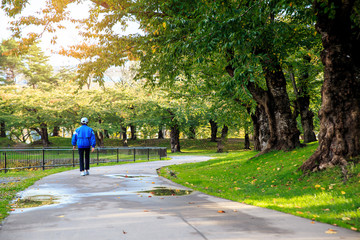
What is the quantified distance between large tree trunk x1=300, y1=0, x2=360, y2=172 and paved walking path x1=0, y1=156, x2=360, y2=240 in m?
3.90

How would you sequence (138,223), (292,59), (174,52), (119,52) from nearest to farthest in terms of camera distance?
(138,223) < (174,52) < (119,52) < (292,59)

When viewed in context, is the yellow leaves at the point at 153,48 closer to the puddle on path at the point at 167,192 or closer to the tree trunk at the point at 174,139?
the puddle on path at the point at 167,192

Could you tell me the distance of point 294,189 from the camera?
8.38 meters

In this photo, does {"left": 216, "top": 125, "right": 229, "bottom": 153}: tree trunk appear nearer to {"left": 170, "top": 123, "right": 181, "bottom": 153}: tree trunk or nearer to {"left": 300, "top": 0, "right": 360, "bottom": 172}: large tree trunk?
{"left": 170, "top": 123, "right": 181, "bottom": 153}: tree trunk

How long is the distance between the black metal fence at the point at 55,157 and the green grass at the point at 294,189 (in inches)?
325

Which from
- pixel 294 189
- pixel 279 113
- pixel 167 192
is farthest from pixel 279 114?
pixel 167 192

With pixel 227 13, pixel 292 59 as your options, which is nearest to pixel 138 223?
pixel 227 13

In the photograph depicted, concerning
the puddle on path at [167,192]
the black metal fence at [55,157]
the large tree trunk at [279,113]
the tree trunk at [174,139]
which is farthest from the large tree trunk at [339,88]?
the tree trunk at [174,139]

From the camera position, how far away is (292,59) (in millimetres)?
17969

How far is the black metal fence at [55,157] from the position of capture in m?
15.0

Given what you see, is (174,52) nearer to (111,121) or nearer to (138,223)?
(138,223)

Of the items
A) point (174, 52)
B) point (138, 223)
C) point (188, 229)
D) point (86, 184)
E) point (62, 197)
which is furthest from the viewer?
point (174, 52)

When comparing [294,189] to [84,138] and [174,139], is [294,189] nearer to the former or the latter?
[84,138]

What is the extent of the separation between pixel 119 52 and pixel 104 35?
1.14m
